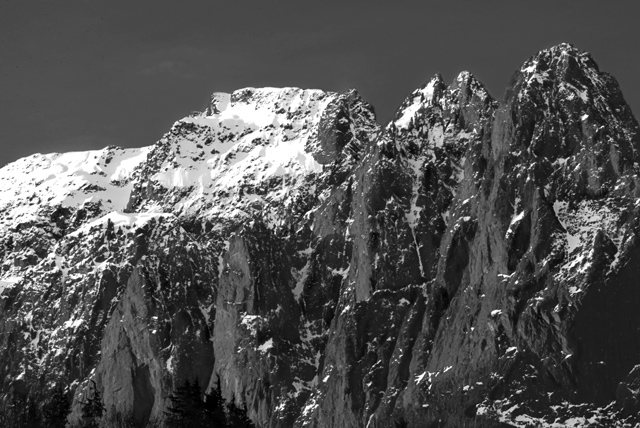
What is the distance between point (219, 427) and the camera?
194375mm

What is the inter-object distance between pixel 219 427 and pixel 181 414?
5.34 m

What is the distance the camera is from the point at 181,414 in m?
198
